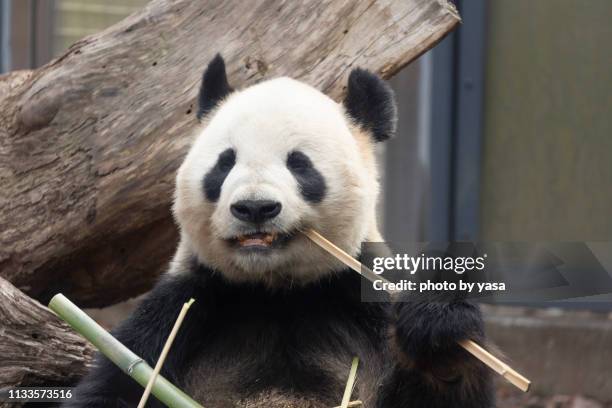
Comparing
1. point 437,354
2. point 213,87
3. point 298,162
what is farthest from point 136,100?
point 437,354

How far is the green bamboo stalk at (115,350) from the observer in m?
3.73

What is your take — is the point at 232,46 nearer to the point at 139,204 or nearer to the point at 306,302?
the point at 139,204

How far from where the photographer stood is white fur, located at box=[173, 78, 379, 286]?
383cm

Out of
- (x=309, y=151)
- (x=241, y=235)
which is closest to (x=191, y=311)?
(x=241, y=235)

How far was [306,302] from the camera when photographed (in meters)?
4.21

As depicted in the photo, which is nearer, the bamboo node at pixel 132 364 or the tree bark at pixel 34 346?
the bamboo node at pixel 132 364

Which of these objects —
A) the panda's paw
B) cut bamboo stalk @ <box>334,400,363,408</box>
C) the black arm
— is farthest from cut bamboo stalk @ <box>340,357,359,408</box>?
the panda's paw

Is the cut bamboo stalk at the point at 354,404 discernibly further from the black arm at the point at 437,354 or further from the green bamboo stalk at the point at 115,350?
the green bamboo stalk at the point at 115,350

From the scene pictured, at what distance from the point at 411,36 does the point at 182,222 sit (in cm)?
157

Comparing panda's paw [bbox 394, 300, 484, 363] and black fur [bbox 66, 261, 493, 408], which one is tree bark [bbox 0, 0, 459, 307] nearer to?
black fur [bbox 66, 261, 493, 408]

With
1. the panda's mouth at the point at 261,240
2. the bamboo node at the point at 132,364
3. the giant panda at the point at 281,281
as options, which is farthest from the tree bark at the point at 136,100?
the bamboo node at the point at 132,364

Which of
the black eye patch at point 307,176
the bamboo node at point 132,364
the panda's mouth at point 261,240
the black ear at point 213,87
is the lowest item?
the bamboo node at point 132,364

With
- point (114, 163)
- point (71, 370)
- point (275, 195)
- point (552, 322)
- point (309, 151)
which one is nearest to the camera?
point (275, 195)

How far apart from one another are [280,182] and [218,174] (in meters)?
0.33
